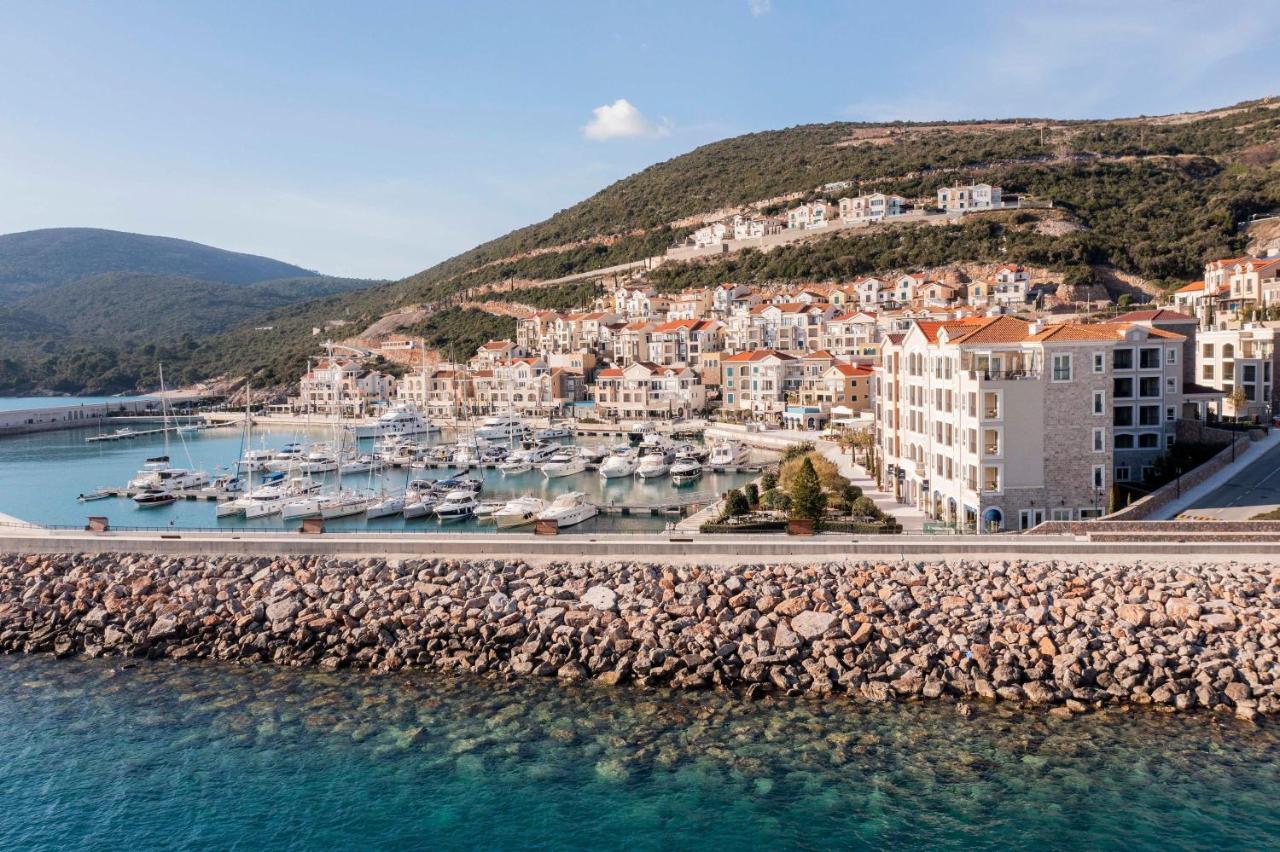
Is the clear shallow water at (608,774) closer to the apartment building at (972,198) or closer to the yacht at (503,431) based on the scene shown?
the yacht at (503,431)

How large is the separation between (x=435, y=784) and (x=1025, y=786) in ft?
31.4

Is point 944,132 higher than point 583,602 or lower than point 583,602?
higher

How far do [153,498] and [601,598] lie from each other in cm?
3425

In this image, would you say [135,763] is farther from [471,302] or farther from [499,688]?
[471,302]

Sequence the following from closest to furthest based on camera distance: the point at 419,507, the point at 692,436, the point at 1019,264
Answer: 1. the point at 419,507
2. the point at 692,436
3. the point at 1019,264

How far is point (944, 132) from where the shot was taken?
126m

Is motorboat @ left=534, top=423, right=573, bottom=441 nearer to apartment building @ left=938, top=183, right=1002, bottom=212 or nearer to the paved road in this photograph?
the paved road

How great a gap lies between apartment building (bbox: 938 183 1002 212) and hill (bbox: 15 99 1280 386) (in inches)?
Answer: 157

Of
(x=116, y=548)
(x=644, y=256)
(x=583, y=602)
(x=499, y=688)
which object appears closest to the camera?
(x=499, y=688)

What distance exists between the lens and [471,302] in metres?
116

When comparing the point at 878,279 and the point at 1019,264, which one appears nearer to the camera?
the point at 1019,264

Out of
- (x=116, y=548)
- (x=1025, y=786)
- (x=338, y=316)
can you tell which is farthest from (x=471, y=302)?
(x=1025, y=786)

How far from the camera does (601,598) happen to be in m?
20.0

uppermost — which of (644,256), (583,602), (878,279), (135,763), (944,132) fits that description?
(944,132)
